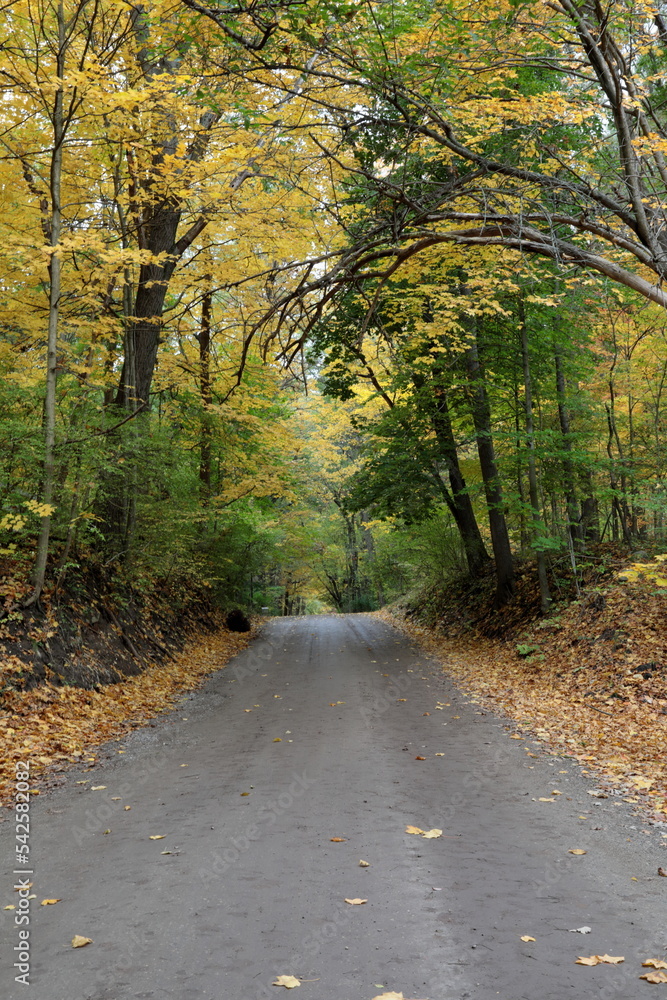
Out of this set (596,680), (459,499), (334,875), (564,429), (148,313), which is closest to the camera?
(334,875)

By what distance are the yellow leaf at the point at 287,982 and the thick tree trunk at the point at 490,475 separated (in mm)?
11692

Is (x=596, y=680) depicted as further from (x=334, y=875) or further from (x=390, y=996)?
(x=390, y=996)

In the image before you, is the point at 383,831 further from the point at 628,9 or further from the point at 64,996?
the point at 628,9

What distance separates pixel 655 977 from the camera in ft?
9.24

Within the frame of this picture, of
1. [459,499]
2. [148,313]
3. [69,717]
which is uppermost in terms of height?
[148,313]

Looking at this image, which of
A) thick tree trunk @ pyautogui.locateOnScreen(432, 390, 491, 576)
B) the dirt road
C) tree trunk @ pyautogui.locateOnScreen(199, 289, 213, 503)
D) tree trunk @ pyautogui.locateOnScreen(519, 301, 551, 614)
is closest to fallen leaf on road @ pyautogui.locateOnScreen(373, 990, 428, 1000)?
the dirt road

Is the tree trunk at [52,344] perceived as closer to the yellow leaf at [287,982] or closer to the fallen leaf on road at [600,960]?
the yellow leaf at [287,982]

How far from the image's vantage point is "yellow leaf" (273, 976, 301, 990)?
9.04 feet

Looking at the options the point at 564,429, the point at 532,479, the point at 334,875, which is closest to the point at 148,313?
the point at 532,479

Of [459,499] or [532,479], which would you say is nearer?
[532,479]

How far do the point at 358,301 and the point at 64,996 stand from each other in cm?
1372

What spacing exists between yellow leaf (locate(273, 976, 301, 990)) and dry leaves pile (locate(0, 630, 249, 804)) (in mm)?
3360

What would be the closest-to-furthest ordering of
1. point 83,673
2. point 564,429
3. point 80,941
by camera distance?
point 80,941
point 83,673
point 564,429

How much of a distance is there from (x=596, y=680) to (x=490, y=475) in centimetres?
603
